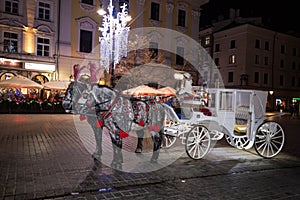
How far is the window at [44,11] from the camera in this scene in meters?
23.3

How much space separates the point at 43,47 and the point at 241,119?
20.7m

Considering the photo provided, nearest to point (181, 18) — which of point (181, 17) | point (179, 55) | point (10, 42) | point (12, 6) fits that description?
point (181, 17)

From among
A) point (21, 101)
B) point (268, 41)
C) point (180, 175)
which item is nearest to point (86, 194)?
point (180, 175)

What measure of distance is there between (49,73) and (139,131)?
62.9 ft

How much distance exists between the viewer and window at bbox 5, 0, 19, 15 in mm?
21841

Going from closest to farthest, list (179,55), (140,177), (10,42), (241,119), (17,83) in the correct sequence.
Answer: (140,177) → (241,119) → (17,83) → (10,42) → (179,55)

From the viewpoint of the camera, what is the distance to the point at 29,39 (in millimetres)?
22828

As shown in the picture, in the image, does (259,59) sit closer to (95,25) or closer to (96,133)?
(95,25)

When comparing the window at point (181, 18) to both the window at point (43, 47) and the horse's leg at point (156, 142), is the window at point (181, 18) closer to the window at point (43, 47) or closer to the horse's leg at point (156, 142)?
the window at point (43, 47)

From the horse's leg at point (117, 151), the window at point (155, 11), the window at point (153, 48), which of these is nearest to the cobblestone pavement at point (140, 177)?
the horse's leg at point (117, 151)

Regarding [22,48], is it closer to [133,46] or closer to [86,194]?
[133,46]

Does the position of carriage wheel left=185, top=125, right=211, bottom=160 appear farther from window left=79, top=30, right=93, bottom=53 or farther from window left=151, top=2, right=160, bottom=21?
window left=151, top=2, right=160, bottom=21

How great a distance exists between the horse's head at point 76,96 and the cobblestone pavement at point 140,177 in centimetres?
139

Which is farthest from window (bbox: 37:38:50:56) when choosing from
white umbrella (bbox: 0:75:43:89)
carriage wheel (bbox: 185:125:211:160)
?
carriage wheel (bbox: 185:125:211:160)
